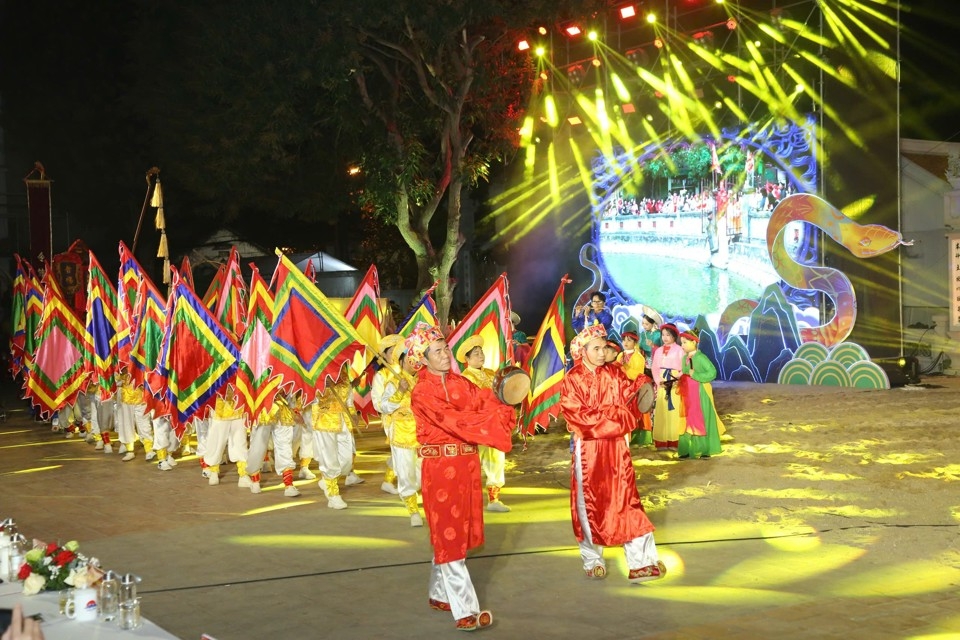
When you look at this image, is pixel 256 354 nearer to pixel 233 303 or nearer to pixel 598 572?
pixel 233 303

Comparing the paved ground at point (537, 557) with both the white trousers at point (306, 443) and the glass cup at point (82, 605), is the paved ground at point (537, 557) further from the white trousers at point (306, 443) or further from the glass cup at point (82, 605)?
the glass cup at point (82, 605)

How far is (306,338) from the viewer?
33.5 ft

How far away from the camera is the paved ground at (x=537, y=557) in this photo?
6086 millimetres

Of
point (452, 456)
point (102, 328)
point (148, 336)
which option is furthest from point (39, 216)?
point (452, 456)

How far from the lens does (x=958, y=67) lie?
19391mm

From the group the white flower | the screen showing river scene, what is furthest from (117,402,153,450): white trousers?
the screen showing river scene

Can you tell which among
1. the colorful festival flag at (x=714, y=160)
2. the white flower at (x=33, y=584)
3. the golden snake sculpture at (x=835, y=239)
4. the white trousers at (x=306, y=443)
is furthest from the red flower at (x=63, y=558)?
the colorful festival flag at (x=714, y=160)

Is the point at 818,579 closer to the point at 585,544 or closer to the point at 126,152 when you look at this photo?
the point at 585,544

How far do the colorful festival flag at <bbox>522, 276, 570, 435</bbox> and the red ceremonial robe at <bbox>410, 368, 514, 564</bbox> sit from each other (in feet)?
12.5

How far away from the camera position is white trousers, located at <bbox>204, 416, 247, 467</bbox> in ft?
37.5

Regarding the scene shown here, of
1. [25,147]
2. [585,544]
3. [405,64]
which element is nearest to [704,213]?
[405,64]

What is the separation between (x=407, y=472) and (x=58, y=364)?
28.0ft

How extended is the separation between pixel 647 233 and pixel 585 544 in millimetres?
15138

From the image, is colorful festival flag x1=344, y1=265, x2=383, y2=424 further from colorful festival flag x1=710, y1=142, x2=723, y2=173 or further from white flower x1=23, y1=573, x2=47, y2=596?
colorful festival flag x1=710, y1=142, x2=723, y2=173
